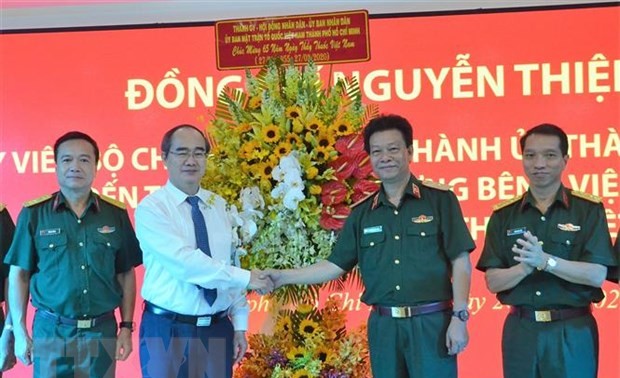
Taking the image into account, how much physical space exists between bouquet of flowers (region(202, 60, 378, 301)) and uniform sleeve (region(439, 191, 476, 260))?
370mm

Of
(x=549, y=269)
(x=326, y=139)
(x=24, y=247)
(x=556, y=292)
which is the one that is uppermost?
(x=326, y=139)

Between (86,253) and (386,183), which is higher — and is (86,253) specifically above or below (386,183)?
below

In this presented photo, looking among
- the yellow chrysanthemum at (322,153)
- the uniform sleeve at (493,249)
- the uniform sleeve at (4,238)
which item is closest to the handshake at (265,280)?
the yellow chrysanthemum at (322,153)

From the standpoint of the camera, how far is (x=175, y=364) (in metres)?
3.15

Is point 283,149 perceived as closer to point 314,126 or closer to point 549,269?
point 314,126

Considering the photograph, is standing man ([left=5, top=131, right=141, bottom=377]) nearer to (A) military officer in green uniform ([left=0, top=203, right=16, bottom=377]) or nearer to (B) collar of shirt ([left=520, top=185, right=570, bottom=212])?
(A) military officer in green uniform ([left=0, top=203, right=16, bottom=377])

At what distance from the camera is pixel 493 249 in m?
3.30

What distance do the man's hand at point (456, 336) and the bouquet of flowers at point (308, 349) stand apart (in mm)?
457

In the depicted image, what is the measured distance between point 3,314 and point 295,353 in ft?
4.50

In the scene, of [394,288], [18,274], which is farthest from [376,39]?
[18,274]

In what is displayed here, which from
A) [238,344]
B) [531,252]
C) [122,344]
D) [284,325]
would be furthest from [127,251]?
[531,252]

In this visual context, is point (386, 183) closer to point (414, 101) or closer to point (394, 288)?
point (394, 288)

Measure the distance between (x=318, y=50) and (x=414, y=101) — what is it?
1196 mm

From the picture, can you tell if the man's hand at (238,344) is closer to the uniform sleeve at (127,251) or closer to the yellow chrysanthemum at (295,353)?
the yellow chrysanthemum at (295,353)
